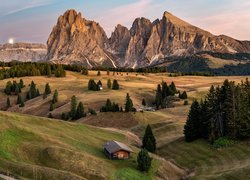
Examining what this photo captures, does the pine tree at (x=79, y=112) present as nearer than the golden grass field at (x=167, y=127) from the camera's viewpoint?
No

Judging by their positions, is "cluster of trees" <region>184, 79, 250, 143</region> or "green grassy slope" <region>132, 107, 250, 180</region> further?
"cluster of trees" <region>184, 79, 250, 143</region>

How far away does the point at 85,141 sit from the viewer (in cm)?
8038

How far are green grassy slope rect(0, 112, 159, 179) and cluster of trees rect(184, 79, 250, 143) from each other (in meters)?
17.5

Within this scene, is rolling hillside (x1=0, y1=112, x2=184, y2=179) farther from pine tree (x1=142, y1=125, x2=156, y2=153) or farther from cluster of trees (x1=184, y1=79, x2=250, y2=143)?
cluster of trees (x1=184, y1=79, x2=250, y2=143)

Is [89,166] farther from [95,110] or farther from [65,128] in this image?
[95,110]

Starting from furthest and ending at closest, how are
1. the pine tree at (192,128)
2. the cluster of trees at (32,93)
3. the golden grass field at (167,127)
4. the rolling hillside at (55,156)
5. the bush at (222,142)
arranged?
the cluster of trees at (32,93), the pine tree at (192,128), the bush at (222,142), the golden grass field at (167,127), the rolling hillside at (55,156)

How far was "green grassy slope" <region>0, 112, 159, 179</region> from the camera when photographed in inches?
2295

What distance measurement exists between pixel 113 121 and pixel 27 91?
278 ft

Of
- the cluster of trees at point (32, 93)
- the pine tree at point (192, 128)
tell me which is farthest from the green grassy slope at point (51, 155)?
the cluster of trees at point (32, 93)

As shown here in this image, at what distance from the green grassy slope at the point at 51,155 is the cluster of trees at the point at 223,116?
17.5 metres

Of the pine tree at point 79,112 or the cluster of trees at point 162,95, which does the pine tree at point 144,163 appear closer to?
the pine tree at point 79,112

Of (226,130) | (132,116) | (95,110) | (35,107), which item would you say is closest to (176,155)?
(226,130)

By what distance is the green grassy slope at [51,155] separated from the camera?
58281 mm

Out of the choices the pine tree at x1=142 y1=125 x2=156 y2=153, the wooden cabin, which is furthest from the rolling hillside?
the pine tree at x1=142 y1=125 x2=156 y2=153
